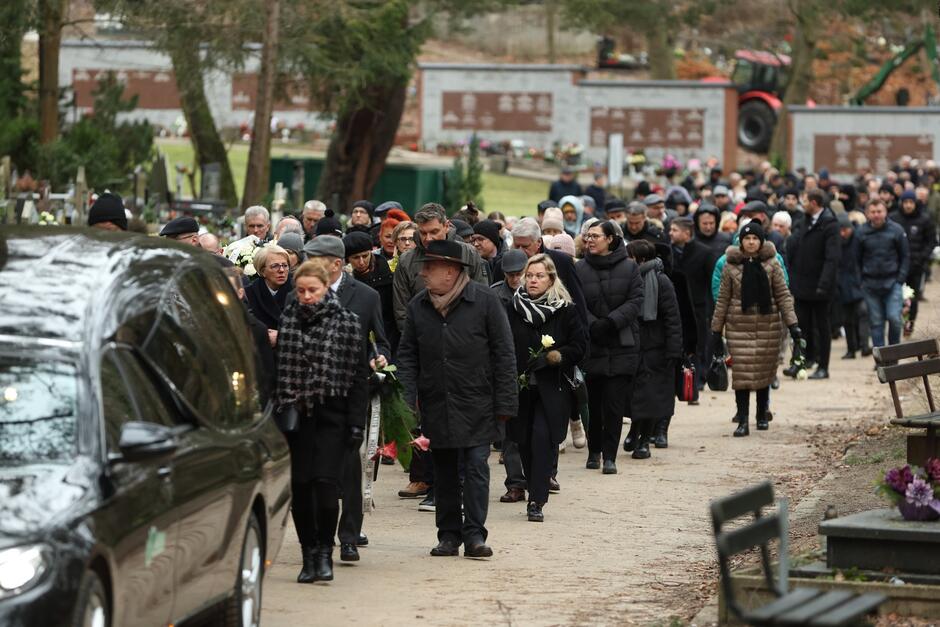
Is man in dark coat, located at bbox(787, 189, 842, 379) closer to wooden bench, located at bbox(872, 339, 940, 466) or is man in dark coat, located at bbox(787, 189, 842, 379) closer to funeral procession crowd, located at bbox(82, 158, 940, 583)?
funeral procession crowd, located at bbox(82, 158, 940, 583)

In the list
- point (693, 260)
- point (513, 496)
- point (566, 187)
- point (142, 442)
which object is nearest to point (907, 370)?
point (513, 496)

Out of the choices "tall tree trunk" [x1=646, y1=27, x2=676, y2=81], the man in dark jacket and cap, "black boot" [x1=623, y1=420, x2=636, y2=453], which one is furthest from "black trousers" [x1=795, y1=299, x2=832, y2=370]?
"tall tree trunk" [x1=646, y1=27, x2=676, y2=81]

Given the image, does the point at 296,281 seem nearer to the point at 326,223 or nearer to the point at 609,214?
the point at 326,223

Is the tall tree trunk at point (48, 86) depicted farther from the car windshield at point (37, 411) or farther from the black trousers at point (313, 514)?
the car windshield at point (37, 411)

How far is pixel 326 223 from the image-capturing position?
16.2 m

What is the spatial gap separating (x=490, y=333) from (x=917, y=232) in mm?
18150

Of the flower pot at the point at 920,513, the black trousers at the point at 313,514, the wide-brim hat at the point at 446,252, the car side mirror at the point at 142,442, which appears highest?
the wide-brim hat at the point at 446,252

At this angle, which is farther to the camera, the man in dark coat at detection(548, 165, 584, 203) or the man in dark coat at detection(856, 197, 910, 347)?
the man in dark coat at detection(548, 165, 584, 203)

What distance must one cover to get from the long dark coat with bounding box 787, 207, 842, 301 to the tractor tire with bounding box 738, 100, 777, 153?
37.0 metres

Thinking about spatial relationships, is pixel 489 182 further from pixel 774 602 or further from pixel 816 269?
pixel 774 602

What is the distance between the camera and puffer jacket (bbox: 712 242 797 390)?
688 inches

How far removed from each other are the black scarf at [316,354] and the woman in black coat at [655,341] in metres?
5.77

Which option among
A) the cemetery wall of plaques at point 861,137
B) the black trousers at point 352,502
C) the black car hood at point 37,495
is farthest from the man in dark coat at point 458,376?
the cemetery wall of plaques at point 861,137

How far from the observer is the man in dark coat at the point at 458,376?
11.2m
